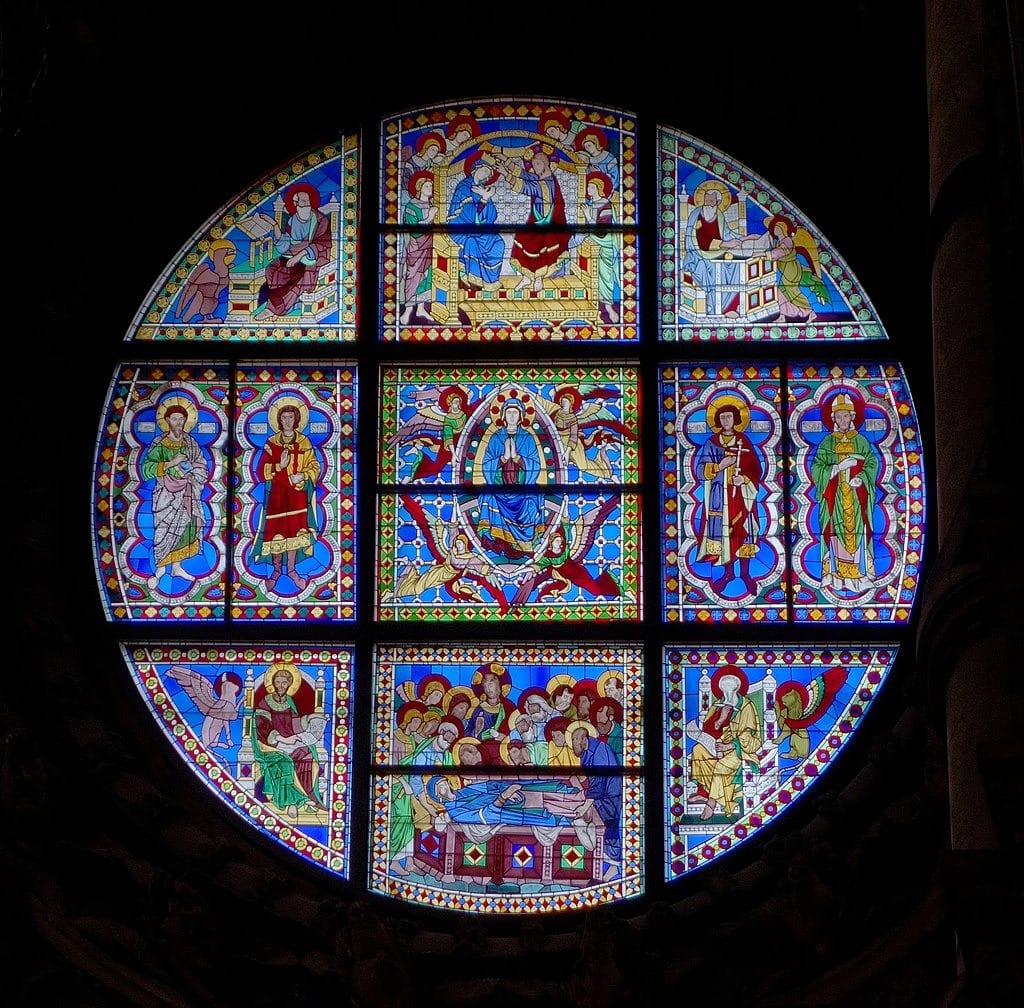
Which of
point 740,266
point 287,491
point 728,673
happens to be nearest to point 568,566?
point 728,673

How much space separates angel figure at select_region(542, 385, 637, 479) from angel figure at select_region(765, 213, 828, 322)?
3.56 feet

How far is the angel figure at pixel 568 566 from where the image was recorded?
45.1 ft

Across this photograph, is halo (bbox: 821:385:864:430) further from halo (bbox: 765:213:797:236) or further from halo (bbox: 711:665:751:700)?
halo (bbox: 711:665:751:700)

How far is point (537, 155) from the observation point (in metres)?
14.9

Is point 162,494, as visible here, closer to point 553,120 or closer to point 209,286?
point 209,286

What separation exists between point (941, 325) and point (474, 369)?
170 inches

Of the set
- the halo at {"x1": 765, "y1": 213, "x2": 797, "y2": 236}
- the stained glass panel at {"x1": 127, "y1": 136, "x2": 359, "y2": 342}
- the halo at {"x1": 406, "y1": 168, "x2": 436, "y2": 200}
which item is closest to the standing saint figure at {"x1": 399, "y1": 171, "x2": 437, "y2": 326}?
the halo at {"x1": 406, "y1": 168, "x2": 436, "y2": 200}

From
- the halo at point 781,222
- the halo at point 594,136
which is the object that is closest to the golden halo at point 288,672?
the halo at point 594,136

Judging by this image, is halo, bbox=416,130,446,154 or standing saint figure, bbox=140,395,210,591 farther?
halo, bbox=416,130,446,154

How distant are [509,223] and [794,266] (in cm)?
156

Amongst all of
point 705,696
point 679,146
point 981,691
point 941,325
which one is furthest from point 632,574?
point 981,691

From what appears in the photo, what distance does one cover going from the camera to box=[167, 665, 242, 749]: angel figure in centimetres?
1348

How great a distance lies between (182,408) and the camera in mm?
14258

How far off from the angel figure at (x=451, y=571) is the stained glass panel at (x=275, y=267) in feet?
4.03
